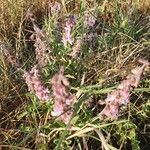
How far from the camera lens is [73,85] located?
2033 millimetres

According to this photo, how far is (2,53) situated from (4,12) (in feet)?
2.48

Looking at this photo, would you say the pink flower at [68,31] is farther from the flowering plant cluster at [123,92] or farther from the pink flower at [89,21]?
the flowering plant cluster at [123,92]

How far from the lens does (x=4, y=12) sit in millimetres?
2883

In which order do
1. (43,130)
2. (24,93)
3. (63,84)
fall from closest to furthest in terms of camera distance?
(63,84)
(43,130)
(24,93)

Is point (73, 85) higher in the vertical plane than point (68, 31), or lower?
lower

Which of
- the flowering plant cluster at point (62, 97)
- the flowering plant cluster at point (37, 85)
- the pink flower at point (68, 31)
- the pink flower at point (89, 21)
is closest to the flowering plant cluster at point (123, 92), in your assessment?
the flowering plant cluster at point (62, 97)

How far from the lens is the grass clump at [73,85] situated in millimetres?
1675

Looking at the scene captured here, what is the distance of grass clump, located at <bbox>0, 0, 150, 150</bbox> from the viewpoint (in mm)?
1675

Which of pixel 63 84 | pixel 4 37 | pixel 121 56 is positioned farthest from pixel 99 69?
pixel 63 84

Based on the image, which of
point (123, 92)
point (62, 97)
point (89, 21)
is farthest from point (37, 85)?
point (89, 21)

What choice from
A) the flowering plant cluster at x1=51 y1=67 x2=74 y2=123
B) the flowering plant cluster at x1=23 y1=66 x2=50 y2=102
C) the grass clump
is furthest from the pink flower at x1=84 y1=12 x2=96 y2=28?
the flowering plant cluster at x1=51 y1=67 x2=74 y2=123

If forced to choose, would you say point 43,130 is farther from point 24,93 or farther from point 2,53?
point 2,53

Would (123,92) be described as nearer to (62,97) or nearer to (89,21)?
(62,97)

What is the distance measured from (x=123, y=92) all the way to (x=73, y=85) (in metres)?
0.58
